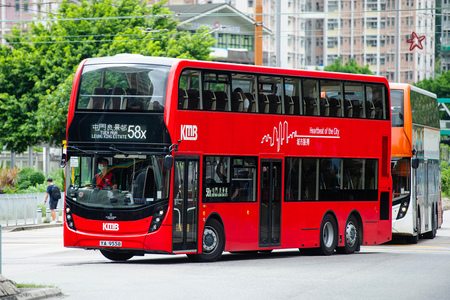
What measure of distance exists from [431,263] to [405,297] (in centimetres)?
597

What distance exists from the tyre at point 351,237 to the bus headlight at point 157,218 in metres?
6.01

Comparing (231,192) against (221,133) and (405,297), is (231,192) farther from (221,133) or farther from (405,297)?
(405,297)

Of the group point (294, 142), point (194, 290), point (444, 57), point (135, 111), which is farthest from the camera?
point (444, 57)

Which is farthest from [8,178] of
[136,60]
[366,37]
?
[366,37]

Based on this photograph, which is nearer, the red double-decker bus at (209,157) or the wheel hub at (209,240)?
the red double-decker bus at (209,157)

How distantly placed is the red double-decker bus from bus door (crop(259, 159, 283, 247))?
0.02 meters

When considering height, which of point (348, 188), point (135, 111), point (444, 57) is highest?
point (444, 57)

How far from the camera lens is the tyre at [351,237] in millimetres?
20875

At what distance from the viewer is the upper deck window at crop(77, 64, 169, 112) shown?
53.9 ft

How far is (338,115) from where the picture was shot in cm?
2039

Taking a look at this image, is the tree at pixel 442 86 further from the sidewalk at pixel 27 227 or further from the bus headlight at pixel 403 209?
the bus headlight at pixel 403 209

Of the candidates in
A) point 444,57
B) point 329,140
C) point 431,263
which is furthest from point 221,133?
point 444,57

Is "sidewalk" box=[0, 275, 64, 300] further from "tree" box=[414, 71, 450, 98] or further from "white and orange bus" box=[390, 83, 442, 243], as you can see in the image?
"tree" box=[414, 71, 450, 98]
